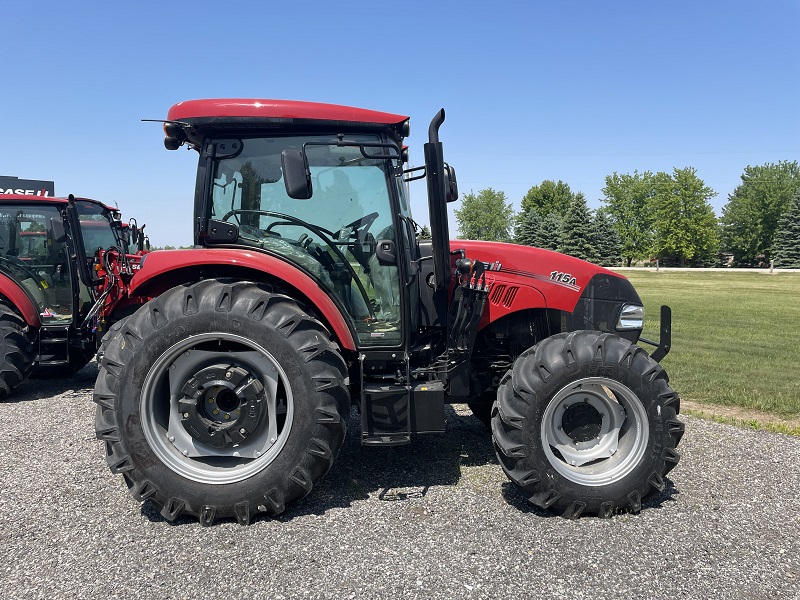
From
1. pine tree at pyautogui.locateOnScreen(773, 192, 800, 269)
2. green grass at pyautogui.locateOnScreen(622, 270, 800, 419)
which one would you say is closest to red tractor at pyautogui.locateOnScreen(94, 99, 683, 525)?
green grass at pyautogui.locateOnScreen(622, 270, 800, 419)

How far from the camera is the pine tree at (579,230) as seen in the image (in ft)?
140

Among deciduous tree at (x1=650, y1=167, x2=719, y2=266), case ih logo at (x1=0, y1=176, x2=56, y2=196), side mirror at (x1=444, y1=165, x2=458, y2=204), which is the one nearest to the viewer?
side mirror at (x1=444, y1=165, x2=458, y2=204)

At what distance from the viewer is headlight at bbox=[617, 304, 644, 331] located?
3984mm

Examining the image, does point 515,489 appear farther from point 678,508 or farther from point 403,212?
point 403,212

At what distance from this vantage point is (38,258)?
6.82 m

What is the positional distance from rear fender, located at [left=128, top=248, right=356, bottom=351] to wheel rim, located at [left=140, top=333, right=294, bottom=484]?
451mm

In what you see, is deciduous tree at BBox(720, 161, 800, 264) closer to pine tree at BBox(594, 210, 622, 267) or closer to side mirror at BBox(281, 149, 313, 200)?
pine tree at BBox(594, 210, 622, 267)

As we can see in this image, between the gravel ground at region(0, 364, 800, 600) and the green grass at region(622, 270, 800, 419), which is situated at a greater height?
the gravel ground at region(0, 364, 800, 600)

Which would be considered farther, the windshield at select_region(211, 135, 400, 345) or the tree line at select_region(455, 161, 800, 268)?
the tree line at select_region(455, 161, 800, 268)

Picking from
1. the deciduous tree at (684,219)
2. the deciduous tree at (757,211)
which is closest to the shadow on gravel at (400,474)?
the deciduous tree at (684,219)

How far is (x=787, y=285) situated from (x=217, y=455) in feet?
114

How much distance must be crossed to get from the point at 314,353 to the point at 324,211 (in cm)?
94

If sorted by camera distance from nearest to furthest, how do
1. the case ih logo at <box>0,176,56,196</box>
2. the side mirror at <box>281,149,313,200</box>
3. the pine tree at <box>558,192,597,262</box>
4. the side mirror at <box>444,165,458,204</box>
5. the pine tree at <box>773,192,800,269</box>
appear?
the side mirror at <box>281,149,313,200</box> < the side mirror at <box>444,165,458,204</box> < the case ih logo at <box>0,176,56,196</box> < the pine tree at <box>558,192,597,262</box> < the pine tree at <box>773,192,800,269</box>

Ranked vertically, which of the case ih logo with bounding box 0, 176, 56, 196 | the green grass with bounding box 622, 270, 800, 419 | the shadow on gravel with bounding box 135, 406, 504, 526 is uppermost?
the case ih logo with bounding box 0, 176, 56, 196
